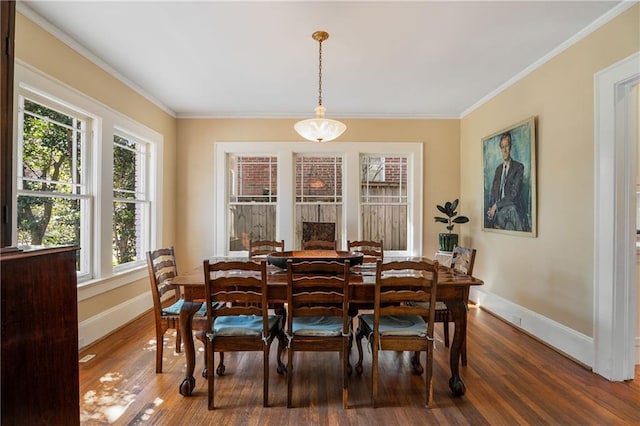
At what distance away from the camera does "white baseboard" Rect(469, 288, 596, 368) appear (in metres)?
2.78

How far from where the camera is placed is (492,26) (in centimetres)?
270

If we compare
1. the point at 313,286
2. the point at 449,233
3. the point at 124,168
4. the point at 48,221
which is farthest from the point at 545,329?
the point at 124,168

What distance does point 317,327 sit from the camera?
91.0 inches

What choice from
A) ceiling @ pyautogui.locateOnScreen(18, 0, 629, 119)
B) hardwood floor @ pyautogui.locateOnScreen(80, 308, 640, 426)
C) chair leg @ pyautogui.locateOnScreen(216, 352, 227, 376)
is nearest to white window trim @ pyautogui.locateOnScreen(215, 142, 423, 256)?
ceiling @ pyautogui.locateOnScreen(18, 0, 629, 119)

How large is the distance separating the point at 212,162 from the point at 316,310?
3.65 metres

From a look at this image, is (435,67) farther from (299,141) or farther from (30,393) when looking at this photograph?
(30,393)

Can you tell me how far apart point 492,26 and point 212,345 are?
3.17 m

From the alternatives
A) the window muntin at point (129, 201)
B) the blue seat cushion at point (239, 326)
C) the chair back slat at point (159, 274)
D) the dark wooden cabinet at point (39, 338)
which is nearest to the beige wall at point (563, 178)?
the blue seat cushion at point (239, 326)

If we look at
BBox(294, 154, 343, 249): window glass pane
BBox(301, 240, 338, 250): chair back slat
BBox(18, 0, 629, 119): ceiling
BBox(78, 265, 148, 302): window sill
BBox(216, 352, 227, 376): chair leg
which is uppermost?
BBox(18, 0, 629, 119): ceiling

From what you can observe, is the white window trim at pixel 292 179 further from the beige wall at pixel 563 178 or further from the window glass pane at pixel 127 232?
the beige wall at pixel 563 178

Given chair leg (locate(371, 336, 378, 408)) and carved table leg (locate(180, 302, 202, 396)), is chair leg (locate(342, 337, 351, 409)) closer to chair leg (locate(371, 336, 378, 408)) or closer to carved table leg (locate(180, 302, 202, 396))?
chair leg (locate(371, 336, 378, 408))

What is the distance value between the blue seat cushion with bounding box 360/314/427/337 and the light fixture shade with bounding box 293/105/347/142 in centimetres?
163

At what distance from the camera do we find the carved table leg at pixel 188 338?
2.31 meters

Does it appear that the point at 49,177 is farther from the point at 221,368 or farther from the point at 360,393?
the point at 360,393
